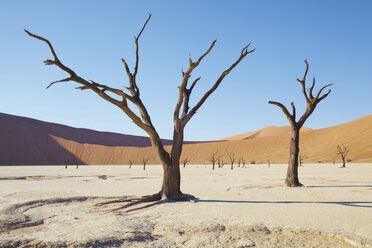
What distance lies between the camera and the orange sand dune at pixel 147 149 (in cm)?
6294

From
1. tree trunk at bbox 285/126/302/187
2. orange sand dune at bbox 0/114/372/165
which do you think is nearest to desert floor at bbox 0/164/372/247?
tree trunk at bbox 285/126/302/187

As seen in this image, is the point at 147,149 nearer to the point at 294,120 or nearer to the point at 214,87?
the point at 294,120

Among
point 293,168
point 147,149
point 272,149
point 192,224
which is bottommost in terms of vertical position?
point 192,224

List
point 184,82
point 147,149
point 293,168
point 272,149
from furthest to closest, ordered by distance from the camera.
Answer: point 147,149
point 272,149
point 293,168
point 184,82

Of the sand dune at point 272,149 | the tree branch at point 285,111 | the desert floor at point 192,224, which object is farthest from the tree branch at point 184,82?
the sand dune at point 272,149

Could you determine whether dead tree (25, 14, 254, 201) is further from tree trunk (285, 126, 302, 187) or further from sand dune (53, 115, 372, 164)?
sand dune (53, 115, 372, 164)

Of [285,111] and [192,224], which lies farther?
[285,111]

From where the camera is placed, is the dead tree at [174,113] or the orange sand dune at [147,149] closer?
the dead tree at [174,113]

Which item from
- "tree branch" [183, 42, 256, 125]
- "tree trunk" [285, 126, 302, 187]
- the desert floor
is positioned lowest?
the desert floor

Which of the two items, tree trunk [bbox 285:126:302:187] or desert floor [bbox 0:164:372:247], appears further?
tree trunk [bbox 285:126:302:187]

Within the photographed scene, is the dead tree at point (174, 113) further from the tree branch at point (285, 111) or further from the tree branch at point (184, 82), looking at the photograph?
the tree branch at point (285, 111)

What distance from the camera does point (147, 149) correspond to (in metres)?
86.1

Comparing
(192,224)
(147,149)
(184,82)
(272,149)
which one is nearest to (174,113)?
(184,82)

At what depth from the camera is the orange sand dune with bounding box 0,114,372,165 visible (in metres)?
62.9
